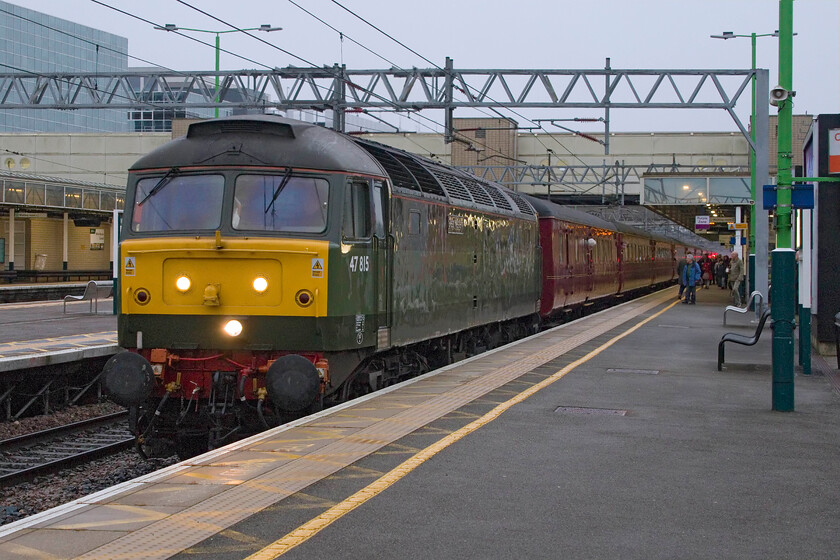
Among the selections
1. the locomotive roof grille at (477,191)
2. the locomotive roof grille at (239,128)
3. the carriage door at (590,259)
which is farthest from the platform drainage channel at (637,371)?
the carriage door at (590,259)

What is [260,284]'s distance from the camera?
32.8 feet

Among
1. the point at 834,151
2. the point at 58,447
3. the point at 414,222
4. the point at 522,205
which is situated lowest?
→ the point at 58,447

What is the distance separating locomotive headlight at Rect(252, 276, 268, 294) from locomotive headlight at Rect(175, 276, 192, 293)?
0.70 m

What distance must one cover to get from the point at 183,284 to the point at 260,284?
2.71ft

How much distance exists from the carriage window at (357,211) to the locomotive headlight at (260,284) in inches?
39.0

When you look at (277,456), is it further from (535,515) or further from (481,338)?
(481,338)

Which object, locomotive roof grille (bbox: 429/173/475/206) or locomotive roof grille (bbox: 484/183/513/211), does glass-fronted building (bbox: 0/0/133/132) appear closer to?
locomotive roof grille (bbox: 484/183/513/211)

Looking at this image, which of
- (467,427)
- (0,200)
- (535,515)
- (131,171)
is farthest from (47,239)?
(535,515)

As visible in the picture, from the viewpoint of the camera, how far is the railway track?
1134 cm

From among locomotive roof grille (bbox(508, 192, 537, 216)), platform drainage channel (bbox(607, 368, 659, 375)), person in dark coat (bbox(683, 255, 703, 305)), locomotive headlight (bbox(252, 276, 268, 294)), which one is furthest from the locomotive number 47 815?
person in dark coat (bbox(683, 255, 703, 305))

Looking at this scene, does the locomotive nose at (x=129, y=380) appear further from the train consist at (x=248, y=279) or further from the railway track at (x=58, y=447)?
the railway track at (x=58, y=447)

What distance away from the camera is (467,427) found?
923cm

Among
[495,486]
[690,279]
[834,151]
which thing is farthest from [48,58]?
[495,486]

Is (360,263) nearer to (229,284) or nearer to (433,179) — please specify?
(229,284)
